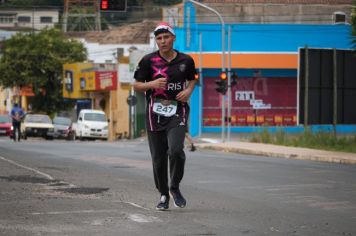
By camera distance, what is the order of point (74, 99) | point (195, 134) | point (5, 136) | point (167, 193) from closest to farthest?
point (167, 193)
point (195, 134)
point (5, 136)
point (74, 99)

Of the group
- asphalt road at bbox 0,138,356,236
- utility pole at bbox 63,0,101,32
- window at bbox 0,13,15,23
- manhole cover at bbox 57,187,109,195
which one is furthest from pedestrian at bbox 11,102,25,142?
manhole cover at bbox 57,187,109,195

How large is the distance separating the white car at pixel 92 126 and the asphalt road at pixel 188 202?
3603 cm

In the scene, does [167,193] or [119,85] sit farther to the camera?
[119,85]

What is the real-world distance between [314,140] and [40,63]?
45583 mm

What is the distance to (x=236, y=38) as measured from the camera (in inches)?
2112

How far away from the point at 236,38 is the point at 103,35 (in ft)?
136

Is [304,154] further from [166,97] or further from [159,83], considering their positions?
[159,83]

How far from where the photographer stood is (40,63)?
237ft

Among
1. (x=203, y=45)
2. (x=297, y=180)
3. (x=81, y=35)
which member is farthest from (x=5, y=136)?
(x=297, y=180)

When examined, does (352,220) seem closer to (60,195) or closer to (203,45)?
(60,195)

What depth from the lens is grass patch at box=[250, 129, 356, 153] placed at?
92.2ft

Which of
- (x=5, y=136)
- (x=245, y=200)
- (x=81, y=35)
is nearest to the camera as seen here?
(x=245, y=200)

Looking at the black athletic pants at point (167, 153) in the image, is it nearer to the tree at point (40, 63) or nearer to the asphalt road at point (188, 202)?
the asphalt road at point (188, 202)

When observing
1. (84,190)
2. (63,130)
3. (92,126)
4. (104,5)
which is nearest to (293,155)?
(104,5)
